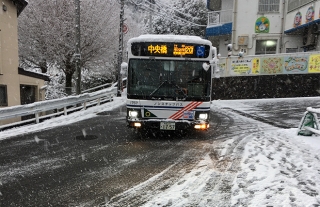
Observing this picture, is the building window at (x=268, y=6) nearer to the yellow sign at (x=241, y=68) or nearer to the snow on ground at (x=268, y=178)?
the yellow sign at (x=241, y=68)

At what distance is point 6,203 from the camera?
12.7 ft

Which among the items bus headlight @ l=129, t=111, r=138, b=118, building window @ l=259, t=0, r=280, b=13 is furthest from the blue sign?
building window @ l=259, t=0, r=280, b=13

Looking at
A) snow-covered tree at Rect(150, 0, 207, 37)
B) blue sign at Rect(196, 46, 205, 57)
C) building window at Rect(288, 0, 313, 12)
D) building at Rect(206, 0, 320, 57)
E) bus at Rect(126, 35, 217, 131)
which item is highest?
snow-covered tree at Rect(150, 0, 207, 37)

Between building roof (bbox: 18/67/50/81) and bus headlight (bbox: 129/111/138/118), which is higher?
building roof (bbox: 18/67/50/81)

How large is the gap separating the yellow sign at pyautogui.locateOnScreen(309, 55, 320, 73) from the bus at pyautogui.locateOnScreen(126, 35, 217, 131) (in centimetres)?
1269

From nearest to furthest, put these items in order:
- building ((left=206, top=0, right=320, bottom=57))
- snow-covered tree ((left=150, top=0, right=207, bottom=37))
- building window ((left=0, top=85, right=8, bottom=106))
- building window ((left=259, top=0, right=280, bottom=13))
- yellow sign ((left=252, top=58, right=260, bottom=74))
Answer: building window ((left=0, top=85, right=8, bottom=106)), yellow sign ((left=252, top=58, right=260, bottom=74)), building ((left=206, top=0, right=320, bottom=57)), building window ((left=259, top=0, right=280, bottom=13)), snow-covered tree ((left=150, top=0, right=207, bottom=37))

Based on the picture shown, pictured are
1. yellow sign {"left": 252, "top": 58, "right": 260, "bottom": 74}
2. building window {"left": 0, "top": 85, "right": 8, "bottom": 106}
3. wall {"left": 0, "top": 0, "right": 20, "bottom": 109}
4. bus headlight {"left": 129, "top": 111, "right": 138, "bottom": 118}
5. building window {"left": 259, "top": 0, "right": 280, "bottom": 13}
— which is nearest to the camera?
bus headlight {"left": 129, "top": 111, "right": 138, "bottom": 118}

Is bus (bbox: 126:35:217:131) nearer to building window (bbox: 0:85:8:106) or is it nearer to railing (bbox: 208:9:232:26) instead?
building window (bbox: 0:85:8:106)

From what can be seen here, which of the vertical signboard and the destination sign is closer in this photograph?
the destination sign

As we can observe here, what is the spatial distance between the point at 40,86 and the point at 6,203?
1404cm

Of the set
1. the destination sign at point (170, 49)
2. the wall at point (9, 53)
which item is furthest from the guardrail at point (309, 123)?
the wall at point (9, 53)

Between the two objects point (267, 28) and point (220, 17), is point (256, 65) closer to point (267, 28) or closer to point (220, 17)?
point (267, 28)

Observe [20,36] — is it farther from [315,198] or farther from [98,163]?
[315,198]

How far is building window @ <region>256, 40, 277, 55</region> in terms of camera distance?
21375 millimetres
